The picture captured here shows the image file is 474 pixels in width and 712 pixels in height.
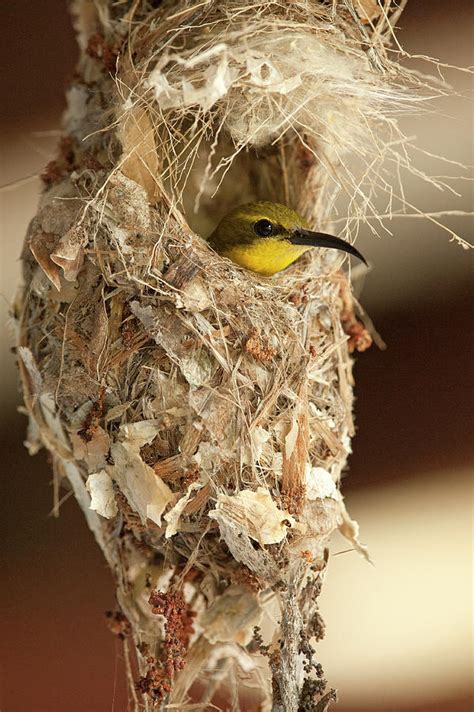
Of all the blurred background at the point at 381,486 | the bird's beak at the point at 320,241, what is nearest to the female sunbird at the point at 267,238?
the bird's beak at the point at 320,241

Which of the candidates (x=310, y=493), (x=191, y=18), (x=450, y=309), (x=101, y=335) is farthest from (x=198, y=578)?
(x=450, y=309)

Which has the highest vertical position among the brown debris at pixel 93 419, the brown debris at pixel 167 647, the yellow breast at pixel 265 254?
the yellow breast at pixel 265 254

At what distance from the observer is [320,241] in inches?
70.8

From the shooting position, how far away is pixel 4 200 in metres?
2.49

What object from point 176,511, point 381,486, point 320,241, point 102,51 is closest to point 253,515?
point 176,511

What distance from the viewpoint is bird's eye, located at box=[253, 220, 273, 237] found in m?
1.88

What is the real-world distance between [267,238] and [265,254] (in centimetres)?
5

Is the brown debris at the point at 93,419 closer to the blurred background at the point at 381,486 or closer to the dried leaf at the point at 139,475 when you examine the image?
the dried leaf at the point at 139,475

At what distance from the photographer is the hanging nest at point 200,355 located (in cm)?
153

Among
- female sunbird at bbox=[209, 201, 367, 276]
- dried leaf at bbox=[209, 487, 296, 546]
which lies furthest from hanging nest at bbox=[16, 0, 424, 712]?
female sunbird at bbox=[209, 201, 367, 276]

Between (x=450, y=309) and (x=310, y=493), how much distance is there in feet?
3.87

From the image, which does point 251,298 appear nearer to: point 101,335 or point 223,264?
point 223,264

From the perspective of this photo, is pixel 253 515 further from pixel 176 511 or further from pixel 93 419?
pixel 93 419

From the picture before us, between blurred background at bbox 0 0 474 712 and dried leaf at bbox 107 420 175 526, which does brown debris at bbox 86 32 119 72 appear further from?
dried leaf at bbox 107 420 175 526
